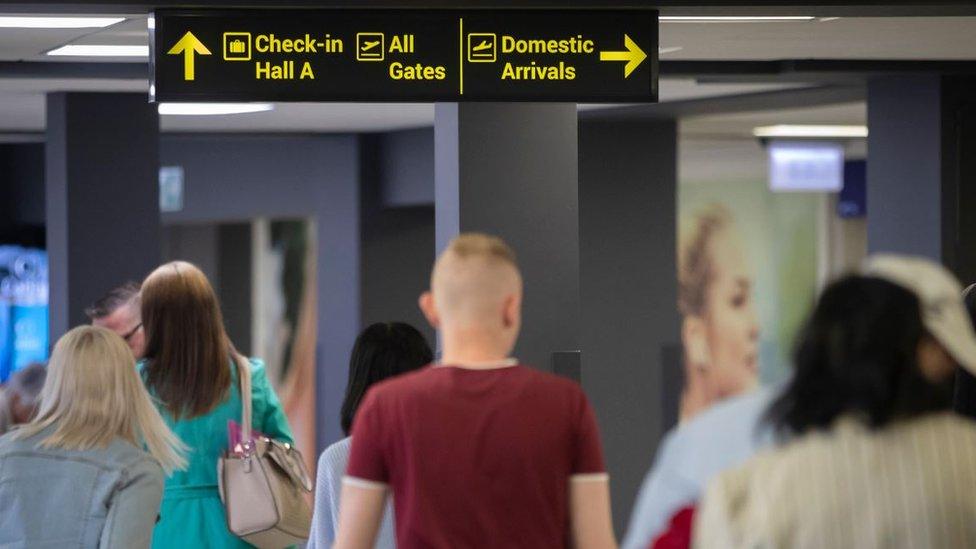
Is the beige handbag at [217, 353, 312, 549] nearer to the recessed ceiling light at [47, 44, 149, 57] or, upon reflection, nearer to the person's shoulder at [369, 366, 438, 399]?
the person's shoulder at [369, 366, 438, 399]

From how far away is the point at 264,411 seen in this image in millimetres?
5566

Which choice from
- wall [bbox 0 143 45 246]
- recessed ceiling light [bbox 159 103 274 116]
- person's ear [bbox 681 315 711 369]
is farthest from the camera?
person's ear [bbox 681 315 711 369]

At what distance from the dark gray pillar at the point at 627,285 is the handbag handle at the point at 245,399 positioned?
578cm

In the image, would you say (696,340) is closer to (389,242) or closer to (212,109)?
(389,242)

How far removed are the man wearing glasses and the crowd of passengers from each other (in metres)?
0.96

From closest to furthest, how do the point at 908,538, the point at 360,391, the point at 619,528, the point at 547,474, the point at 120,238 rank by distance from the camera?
the point at 908,538 → the point at 547,474 → the point at 360,391 → the point at 120,238 → the point at 619,528

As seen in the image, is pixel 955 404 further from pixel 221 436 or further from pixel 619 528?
pixel 619 528

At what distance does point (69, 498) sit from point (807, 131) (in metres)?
9.68

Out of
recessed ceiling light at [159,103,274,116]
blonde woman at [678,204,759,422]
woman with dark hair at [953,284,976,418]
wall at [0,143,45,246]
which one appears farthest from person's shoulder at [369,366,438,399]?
blonde woman at [678,204,759,422]

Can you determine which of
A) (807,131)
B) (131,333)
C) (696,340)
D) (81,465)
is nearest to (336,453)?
(81,465)

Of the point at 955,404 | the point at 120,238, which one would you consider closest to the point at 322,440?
the point at 120,238

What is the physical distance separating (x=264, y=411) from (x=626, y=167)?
5.98 m

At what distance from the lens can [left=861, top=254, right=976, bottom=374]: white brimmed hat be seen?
2.52m

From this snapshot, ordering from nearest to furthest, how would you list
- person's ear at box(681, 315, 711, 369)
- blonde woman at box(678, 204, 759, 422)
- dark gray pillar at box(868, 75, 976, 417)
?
1. dark gray pillar at box(868, 75, 976, 417)
2. blonde woman at box(678, 204, 759, 422)
3. person's ear at box(681, 315, 711, 369)
